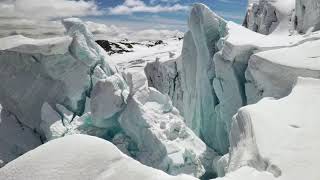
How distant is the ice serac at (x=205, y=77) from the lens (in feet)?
36.9

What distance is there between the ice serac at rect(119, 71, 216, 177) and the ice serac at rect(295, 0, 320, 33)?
5416mm

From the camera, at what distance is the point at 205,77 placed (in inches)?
455

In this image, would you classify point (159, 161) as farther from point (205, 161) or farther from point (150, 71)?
point (150, 71)

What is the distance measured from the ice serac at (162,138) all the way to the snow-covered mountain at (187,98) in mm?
23

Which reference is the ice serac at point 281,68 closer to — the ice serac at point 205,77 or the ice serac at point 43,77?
the ice serac at point 205,77

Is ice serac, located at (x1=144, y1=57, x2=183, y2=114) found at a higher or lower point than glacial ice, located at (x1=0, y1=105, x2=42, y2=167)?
lower

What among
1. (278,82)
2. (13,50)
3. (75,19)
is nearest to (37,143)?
(13,50)

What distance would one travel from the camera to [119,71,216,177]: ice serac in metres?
9.13

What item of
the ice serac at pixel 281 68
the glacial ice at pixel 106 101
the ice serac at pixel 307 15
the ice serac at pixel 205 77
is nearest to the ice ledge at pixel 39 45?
the glacial ice at pixel 106 101

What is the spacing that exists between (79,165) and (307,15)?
12.2 m

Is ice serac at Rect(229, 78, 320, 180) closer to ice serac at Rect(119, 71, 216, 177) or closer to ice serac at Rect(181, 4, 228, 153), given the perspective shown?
ice serac at Rect(119, 71, 216, 177)

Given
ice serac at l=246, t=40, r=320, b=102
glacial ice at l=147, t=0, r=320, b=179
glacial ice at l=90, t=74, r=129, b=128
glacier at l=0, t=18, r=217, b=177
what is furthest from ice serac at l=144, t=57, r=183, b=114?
ice serac at l=246, t=40, r=320, b=102

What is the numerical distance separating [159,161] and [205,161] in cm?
124

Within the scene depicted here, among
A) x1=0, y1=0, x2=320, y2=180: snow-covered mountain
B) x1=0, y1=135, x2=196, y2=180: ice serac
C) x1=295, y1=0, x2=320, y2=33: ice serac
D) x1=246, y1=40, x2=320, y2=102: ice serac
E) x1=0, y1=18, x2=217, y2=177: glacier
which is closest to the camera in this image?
x1=0, y1=135, x2=196, y2=180: ice serac
